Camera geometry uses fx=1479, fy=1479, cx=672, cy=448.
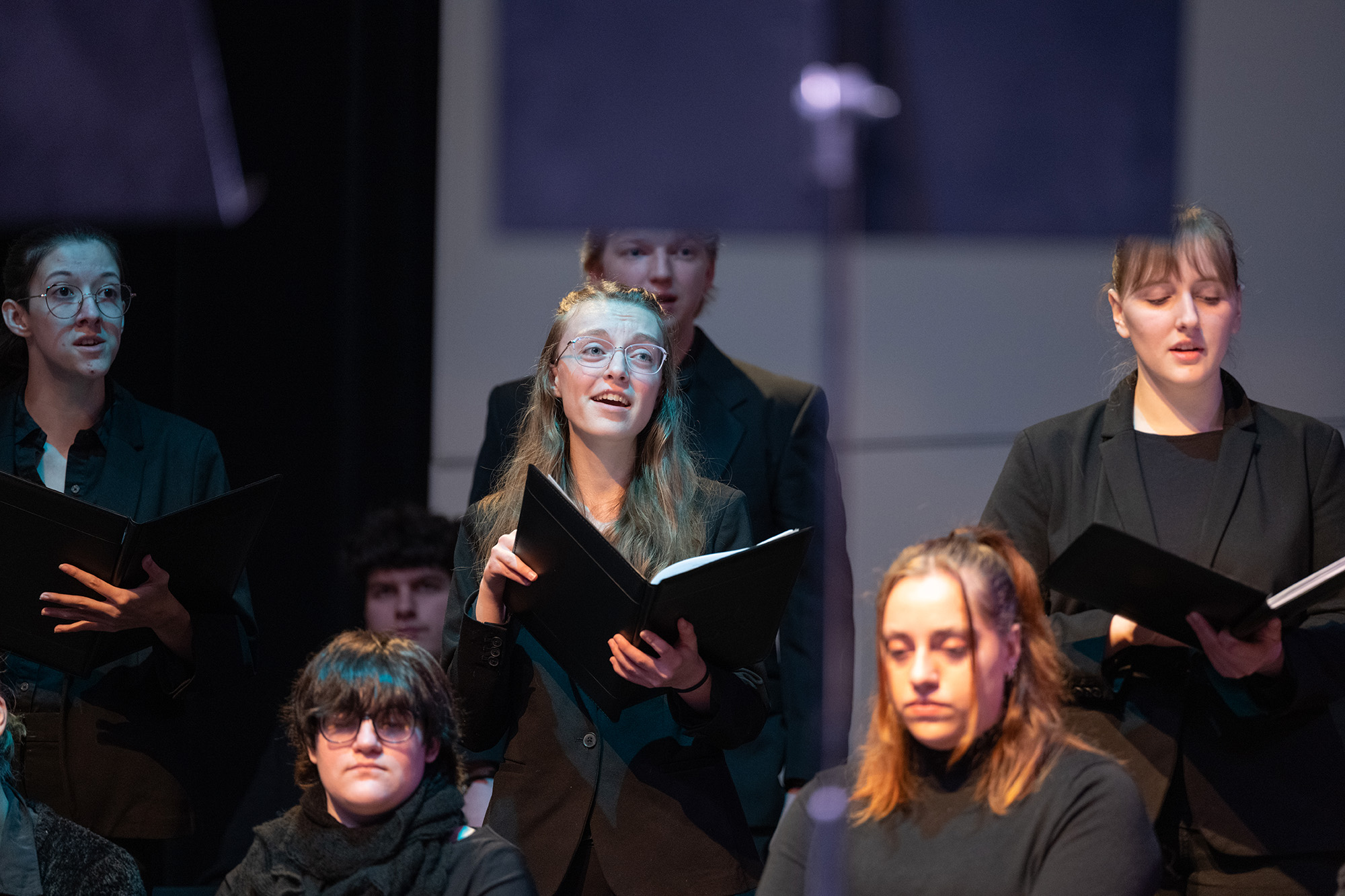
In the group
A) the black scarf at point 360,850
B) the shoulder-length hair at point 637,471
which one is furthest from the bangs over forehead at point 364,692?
the shoulder-length hair at point 637,471

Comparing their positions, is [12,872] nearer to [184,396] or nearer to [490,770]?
[490,770]

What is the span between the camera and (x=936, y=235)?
1010 millimetres

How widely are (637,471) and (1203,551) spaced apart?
0.80m

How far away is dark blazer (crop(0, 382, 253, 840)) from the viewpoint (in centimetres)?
223

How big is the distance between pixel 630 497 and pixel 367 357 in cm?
139

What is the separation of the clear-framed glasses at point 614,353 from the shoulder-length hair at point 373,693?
48cm

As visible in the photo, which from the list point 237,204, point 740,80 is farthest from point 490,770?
point 740,80

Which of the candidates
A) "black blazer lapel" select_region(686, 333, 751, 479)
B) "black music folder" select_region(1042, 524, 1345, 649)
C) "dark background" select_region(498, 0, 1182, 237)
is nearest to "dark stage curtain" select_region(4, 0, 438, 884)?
"black blazer lapel" select_region(686, 333, 751, 479)

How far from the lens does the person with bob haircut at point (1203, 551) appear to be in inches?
75.7

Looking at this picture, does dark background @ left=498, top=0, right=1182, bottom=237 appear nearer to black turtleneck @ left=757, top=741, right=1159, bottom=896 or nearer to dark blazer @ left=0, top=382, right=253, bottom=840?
black turtleneck @ left=757, top=741, right=1159, bottom=896

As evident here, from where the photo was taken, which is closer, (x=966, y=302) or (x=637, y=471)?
(x=637, y=471)

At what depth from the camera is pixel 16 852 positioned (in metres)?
2.04

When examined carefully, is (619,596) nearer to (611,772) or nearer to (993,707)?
(611,772)

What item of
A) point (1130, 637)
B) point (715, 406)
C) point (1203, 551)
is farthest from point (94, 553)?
point (1203, 551)
